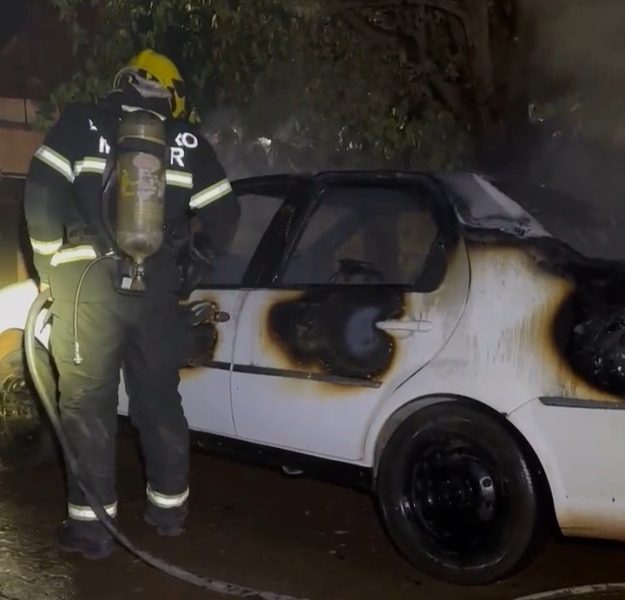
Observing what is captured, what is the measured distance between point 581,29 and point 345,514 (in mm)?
3604

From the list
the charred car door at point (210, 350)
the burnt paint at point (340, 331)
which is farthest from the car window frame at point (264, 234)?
the burnt paint at point (340, 331)

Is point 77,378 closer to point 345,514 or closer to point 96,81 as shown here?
point 345,514

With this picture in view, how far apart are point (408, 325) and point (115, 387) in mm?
1257

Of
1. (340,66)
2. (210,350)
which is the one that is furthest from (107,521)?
(340,66)

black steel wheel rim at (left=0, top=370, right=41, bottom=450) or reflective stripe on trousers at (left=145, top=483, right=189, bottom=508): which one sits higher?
black steel wheel rim at (left=0, top=370, right=41, bottom=450)

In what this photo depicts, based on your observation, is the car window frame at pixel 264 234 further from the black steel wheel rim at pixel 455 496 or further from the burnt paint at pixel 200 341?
the black steel wheel rim at pixel 455 496

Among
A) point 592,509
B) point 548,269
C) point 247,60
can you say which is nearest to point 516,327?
point 548,269

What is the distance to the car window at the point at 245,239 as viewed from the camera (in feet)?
16.6

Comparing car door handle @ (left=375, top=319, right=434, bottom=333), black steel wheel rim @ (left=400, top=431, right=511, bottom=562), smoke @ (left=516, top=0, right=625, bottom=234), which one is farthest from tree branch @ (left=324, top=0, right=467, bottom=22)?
black steel wheel rim @ (left=400, top=431, right=511, bottom=562)

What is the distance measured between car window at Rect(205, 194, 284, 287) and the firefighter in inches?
20.0

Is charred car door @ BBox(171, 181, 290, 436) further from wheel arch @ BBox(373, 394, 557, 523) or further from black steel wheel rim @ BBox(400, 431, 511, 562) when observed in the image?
black steel wheel rim @ BBox(400, 431, 511, 562)

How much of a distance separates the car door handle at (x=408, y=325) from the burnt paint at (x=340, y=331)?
25 millimetres

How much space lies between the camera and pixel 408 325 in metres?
4.08

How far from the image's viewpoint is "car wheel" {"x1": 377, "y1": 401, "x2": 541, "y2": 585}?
3.86 m
